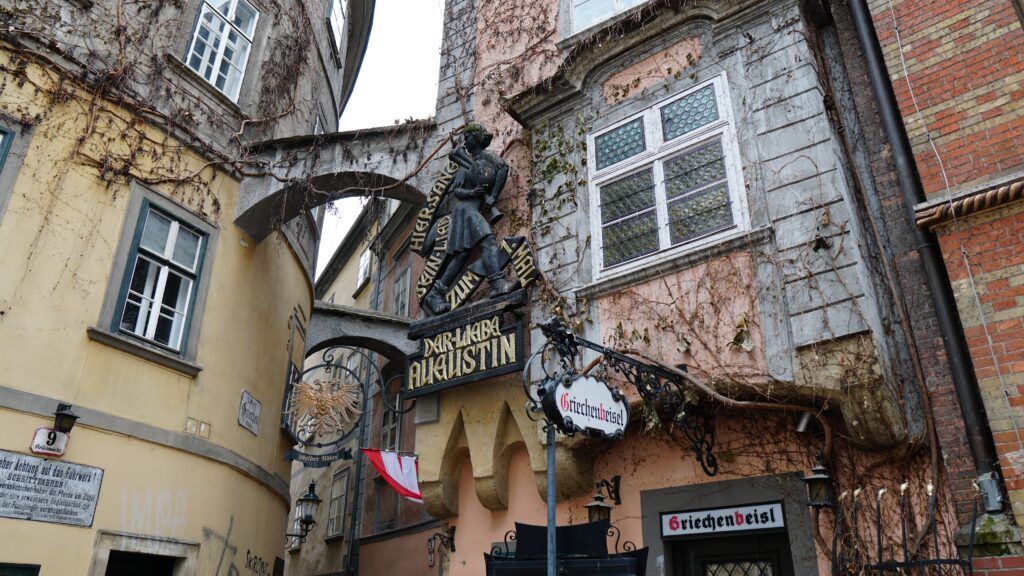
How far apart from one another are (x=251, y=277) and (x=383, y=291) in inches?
349

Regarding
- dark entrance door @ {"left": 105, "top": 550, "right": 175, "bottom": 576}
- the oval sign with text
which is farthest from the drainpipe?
dark entrance door @ {"left": 105, "top": 550, "right": 175, "bottom": 576}

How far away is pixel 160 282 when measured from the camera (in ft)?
31.1

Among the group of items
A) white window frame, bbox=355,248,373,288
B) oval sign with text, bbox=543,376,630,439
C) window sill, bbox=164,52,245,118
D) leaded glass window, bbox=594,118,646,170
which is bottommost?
oval sign with text, bbox=543,376,630,439

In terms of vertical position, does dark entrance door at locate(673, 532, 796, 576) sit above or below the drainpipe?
below

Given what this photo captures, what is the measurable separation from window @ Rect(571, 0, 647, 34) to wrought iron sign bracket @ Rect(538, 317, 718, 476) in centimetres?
525

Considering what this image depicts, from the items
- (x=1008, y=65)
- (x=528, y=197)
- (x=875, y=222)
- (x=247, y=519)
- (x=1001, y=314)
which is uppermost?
(x=528, y=197)

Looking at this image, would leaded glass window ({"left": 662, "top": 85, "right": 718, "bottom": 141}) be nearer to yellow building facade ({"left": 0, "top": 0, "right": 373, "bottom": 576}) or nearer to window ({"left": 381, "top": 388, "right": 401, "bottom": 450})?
yellow building facade ({"left": 0, "top": 0, "right": 373, "bottom": 576})

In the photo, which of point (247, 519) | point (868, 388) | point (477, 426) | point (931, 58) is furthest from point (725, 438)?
point (247, 519)

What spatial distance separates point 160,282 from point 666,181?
6606 mm

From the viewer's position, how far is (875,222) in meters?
6.98

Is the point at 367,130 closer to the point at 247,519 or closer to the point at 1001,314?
the point at 247,519

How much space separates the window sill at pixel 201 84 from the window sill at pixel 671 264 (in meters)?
6.77

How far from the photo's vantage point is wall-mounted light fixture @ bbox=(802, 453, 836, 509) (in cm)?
609

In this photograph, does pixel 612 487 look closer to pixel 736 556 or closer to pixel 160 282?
pixel 736 556
